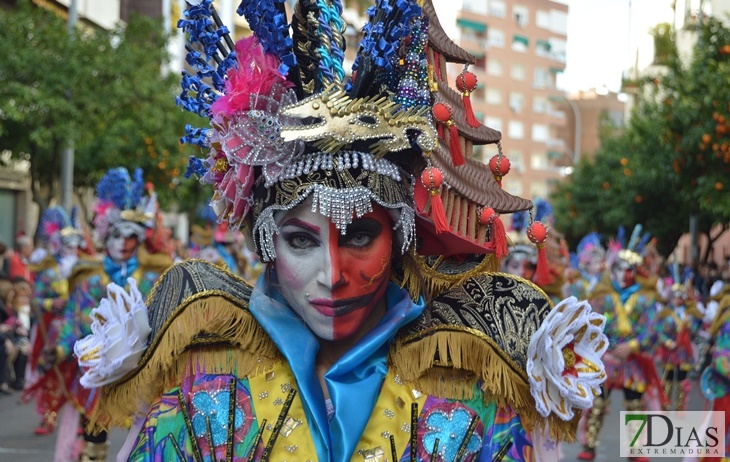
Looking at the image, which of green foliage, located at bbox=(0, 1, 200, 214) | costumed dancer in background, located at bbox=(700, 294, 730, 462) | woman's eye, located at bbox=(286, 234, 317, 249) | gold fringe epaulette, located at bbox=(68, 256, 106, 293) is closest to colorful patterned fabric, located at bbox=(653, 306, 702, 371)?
costumed dancer in background, located at bbox=(700, 294, 730, 462)

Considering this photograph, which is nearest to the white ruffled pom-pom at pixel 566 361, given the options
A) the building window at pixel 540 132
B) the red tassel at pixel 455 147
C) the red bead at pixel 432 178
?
the red bead at pixel 432 178

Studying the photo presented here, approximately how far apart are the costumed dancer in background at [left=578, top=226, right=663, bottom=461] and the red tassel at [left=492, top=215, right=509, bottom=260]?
7.21 metres

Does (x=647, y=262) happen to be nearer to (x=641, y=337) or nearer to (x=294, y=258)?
(x=641, y=337)

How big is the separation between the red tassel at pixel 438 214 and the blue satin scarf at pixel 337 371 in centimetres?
27

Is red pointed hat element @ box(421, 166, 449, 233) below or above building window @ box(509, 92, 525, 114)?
below

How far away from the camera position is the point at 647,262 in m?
12.5

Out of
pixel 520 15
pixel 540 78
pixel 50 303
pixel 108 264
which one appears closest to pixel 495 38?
pixel 520 15

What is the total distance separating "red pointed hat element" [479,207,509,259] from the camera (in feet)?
11.5

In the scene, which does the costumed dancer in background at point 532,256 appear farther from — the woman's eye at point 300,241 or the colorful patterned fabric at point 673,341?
the woman's eye at point 300,241

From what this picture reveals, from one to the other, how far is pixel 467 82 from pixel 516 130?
288 feet

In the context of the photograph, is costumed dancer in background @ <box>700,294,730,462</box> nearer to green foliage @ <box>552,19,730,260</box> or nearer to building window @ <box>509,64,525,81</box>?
green foliage @ <box>552,19,730,260</box>

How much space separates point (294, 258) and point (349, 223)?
0.64 ft

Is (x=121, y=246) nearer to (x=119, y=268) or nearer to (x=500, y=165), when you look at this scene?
(x=119, y=268)

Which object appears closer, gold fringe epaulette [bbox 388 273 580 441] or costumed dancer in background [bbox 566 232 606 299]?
gold fringe epaulette [bbox 388 273 580 441]
